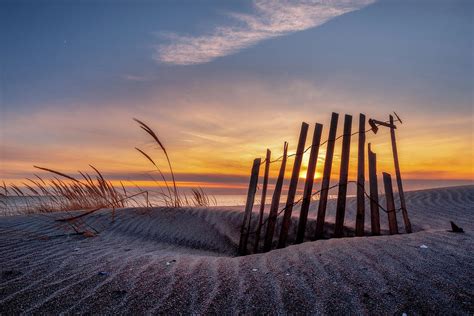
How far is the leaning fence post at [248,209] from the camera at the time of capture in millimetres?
4398

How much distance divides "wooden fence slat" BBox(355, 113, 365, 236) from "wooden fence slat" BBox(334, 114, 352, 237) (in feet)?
0.54

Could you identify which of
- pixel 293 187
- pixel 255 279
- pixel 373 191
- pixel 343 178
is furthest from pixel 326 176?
pixel 255 279

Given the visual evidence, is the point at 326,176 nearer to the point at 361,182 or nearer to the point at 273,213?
the point at 361,182

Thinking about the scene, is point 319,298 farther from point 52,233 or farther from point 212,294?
point 52,233

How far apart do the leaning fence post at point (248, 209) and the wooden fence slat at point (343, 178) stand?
50.0 inches

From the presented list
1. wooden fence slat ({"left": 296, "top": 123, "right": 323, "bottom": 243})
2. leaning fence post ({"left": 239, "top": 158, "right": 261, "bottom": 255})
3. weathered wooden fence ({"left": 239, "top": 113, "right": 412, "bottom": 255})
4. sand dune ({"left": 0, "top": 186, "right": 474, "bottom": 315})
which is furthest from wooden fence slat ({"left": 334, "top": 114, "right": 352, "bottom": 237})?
leaning fence post ({"left": 239, "top": 158, "right": 261, "bottom": 255})

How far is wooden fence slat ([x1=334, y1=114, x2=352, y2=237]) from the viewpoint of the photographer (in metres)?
3.83

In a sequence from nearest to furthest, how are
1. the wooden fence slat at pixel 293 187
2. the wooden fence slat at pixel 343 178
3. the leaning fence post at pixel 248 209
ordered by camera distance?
the wooden fence slat at pixel 343 178 < the wooden fence slat at pixel 293 187 < the leaning fence post at pixel 248 209

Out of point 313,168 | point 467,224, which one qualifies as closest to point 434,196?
point 467,224

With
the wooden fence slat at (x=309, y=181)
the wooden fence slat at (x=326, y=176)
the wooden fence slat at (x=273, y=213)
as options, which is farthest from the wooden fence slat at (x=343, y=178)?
the wooden fence slat at (x=273, y=213)

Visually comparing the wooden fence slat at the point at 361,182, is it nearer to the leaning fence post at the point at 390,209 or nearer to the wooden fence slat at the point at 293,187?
the leaning fence post at the point at 390,209

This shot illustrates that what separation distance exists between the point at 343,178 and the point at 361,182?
0.87 ft

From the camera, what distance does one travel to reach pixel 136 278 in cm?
222

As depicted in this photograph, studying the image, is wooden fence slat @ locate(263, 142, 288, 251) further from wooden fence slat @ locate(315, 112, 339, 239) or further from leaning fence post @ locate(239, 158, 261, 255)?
wooden fence slat @ locate(315, 112, 339, 239)
